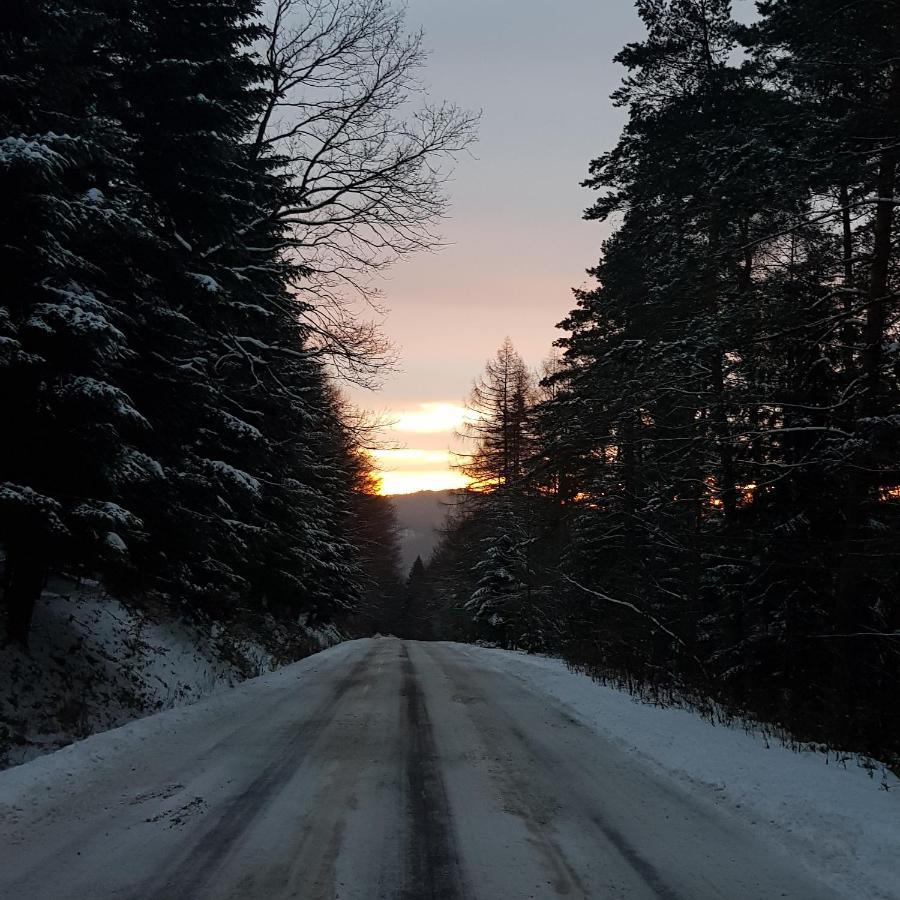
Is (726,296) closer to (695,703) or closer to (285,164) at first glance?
(695,703)

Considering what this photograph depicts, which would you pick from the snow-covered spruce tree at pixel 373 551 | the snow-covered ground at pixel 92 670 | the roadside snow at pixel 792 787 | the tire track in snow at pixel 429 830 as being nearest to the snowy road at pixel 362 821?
the tire track in snow at pixel 429 830

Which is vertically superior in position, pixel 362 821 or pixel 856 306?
pixel 856 306

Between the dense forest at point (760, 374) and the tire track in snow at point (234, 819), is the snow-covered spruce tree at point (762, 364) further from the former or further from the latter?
the tire track in snow at point (234, 819)

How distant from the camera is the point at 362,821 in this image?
4578 millimetres

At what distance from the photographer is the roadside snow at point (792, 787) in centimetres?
409

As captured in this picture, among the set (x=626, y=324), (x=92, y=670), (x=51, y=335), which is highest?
(x=626, y=324)

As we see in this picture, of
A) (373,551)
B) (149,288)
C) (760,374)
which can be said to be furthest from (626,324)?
(373,551)

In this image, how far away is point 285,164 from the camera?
561 inches

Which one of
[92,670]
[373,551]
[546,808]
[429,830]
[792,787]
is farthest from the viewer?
[373,551]

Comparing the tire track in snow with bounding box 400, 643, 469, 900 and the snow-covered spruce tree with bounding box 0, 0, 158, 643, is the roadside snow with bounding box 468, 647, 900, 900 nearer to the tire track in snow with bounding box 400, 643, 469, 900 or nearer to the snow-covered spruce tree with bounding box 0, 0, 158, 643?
the tire track in snow with bounding box 400, 643, 469, 900

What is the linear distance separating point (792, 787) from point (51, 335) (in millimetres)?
8637

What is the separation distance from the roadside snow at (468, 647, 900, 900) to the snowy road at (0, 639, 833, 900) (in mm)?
216

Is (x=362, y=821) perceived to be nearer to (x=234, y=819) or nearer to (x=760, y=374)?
(x=234, y=819)

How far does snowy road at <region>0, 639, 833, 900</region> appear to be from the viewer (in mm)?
3680
